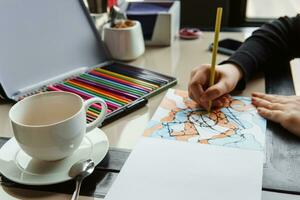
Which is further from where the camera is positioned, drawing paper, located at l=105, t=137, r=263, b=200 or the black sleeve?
the black sleeve

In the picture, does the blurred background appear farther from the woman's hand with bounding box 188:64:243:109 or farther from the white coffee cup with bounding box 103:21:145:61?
the woman's hand with bounding box 188:64:243:109


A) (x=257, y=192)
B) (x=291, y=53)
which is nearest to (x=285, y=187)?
(x=257, y=192)

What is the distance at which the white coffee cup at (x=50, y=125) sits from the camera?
509 mm

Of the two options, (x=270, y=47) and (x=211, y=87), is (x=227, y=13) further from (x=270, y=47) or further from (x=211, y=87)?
(x=211, y=87)

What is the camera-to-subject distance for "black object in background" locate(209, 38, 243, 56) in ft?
3.24

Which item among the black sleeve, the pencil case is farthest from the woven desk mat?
the black sleeve

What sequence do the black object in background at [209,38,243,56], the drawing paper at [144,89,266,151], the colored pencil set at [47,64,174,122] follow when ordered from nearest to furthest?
the drawing paper at [144,89,266,151]
the colored pencil set at [47,64,174,122]
the black object in background at [209,38,243,56]

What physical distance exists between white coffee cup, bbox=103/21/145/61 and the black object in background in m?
0.22

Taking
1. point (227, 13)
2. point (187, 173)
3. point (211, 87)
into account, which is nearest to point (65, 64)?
point (211, 87)

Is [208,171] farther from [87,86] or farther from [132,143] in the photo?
[87,86]

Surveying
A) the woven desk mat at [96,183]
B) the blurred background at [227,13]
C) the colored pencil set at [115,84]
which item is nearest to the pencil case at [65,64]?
the colored pencil set at [115,84]

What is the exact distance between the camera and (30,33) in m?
0.81

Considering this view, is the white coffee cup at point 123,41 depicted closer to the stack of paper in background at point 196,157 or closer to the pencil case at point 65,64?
the pencil case at point 65,64

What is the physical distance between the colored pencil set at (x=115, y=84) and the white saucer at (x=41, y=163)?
0.10 meters
